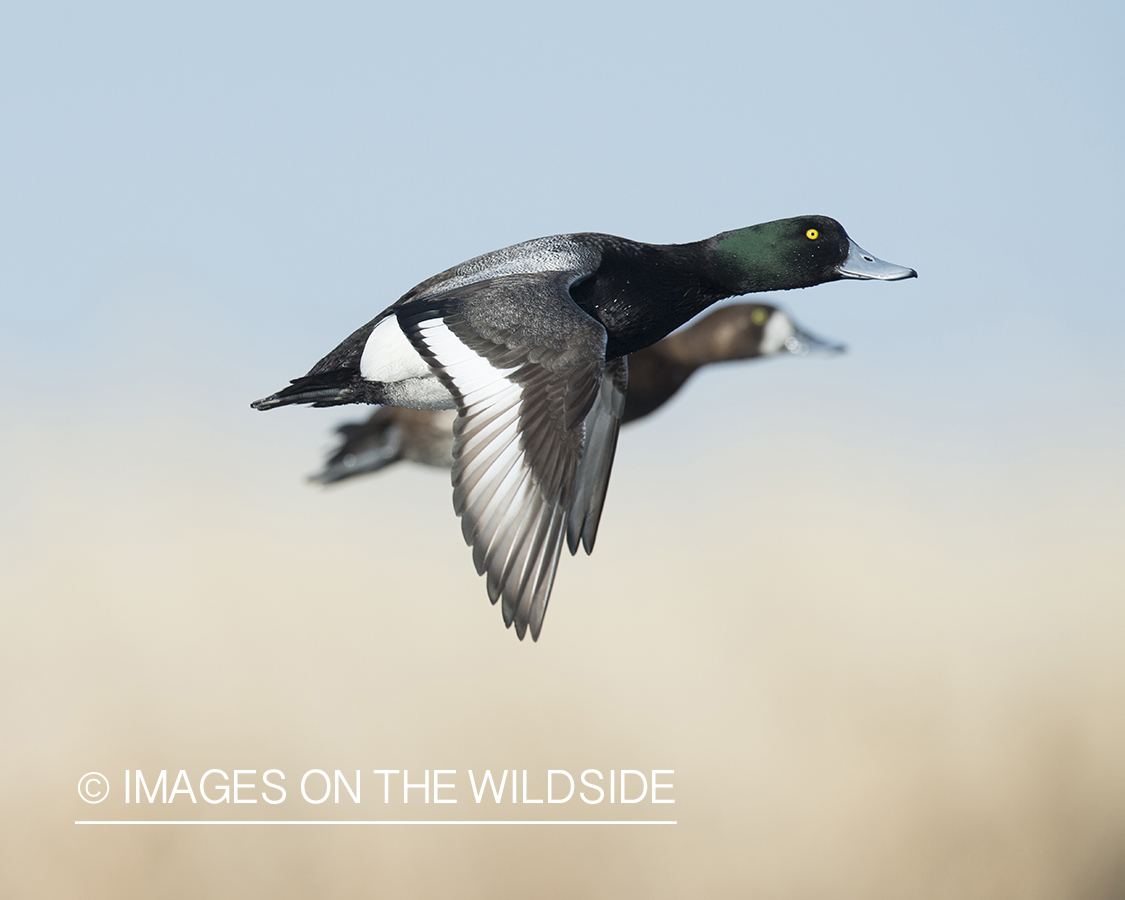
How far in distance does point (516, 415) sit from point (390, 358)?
0.39 meters

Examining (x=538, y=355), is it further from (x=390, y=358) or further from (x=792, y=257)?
(x=792, y=257)

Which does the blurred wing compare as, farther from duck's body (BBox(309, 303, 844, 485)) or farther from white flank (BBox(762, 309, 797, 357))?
white flank (BBox(762, 309, 797, 357))

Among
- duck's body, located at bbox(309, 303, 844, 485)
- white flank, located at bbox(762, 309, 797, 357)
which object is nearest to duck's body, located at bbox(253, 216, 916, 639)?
duck's body, located at bbox(309, 303, 844, 485)

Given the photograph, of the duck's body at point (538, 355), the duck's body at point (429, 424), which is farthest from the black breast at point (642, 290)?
the duck's body at point (429, 424)

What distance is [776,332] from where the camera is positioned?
15.8 feet

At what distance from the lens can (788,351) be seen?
4.85 m

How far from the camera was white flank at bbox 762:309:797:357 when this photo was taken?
482 centimetres

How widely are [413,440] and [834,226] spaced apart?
77.9 inches

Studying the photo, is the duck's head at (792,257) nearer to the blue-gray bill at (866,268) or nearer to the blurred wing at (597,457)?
the blue-gray bill at (866,268)

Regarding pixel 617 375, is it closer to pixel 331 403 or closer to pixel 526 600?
pixel 331 403

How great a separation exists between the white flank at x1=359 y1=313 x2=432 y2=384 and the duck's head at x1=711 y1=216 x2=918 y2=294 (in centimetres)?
77

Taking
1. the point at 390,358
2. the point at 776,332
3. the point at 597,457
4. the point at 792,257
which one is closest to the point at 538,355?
the point at 390,358

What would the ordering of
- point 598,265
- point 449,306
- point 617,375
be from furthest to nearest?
point 617,375 → point 598,265 → point 449,306

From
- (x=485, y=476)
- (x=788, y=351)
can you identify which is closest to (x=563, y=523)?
(x=485, y=476)
